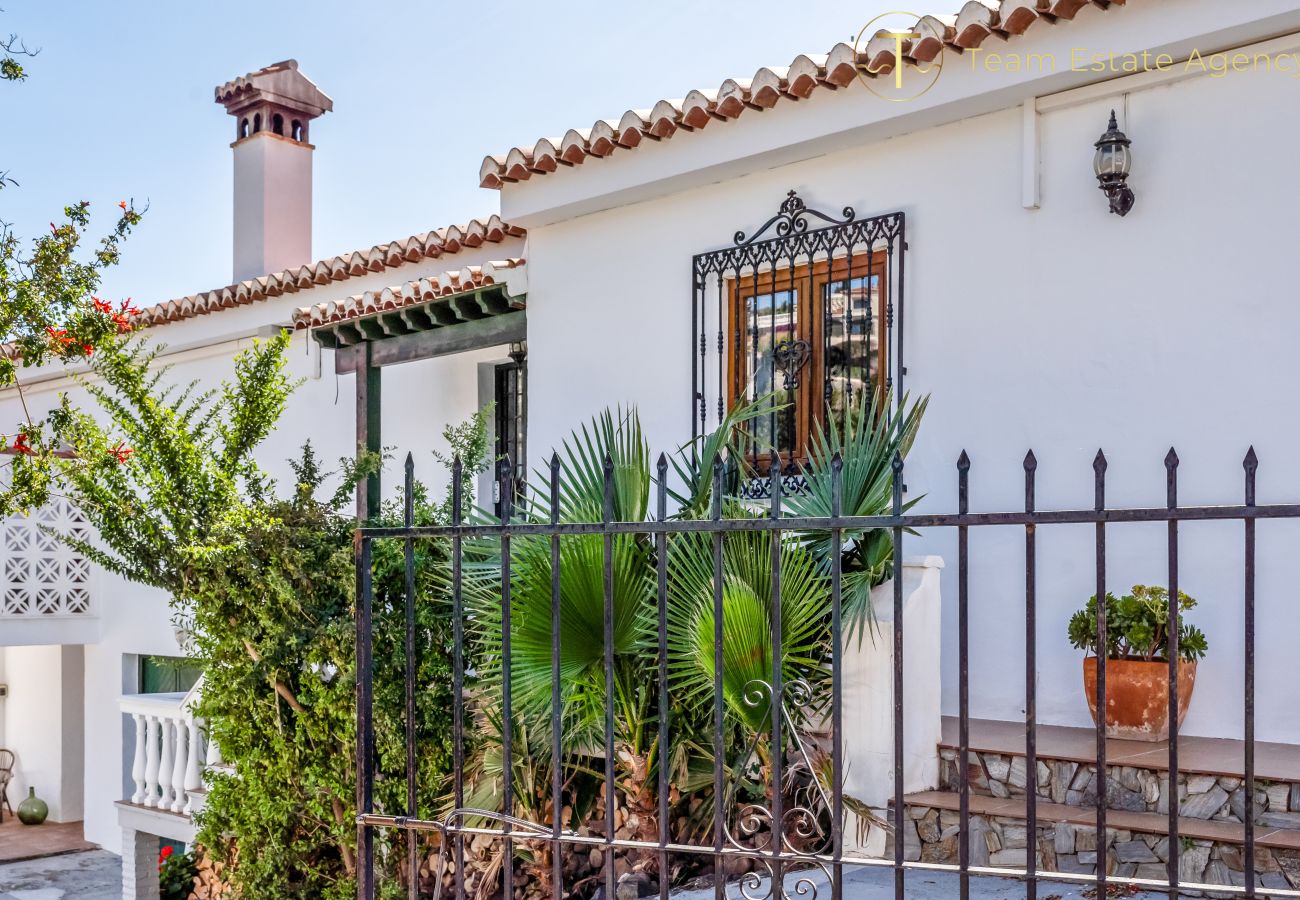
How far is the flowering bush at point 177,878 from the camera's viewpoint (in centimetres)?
925

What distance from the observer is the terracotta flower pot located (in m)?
4.96

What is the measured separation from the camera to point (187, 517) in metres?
6.88

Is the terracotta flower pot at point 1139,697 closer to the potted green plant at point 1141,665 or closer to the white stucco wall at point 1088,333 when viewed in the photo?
the potted green plant at point 1141,665

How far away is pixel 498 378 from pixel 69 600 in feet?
18.4

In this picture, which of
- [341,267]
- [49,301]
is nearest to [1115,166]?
[49,301]

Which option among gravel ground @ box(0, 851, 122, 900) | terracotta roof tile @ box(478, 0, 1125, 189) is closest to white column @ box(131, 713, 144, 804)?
gravel ground @ box(0, 851, 122, 900)

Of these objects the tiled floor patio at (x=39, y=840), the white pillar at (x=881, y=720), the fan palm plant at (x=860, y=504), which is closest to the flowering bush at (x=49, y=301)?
the fan palm plant at (x=860, y=504)

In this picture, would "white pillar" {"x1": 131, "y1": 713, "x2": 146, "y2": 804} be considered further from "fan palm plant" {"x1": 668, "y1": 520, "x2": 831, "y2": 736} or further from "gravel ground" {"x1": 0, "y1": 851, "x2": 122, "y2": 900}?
"fan palm plant" {"x1": 668, "y1": 520, "x2": 831, "y2": 736}

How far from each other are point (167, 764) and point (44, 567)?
13.2 ft

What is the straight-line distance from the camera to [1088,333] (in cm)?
578

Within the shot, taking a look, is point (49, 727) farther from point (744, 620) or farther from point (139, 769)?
point (744, 620)

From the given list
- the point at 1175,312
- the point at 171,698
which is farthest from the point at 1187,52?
the point at 171,698

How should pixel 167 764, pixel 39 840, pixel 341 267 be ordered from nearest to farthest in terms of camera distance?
pixel 167 764 → pixel 341 267 → pixel 39 840

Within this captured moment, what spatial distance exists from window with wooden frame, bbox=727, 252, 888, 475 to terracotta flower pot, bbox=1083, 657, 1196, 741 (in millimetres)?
2077
